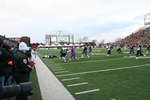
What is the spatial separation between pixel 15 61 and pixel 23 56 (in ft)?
0.72

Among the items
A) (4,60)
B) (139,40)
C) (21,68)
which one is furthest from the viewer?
(139,40)

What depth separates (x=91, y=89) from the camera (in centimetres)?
618

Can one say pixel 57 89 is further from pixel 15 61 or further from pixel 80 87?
pixel 15 61

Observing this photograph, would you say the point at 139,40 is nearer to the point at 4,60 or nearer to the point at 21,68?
the point at 21,68

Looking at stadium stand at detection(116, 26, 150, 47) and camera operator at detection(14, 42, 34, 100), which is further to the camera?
stadium stand at detection(116, 26, 150, 47)

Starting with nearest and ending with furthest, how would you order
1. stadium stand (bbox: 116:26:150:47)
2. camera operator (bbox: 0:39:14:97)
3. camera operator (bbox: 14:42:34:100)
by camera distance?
1. camera operator (bbox: 0:39:14:97)
2. camera operator (bbox: 14:42:34:100)
3. stadium stand (bbox: 116:26:150:47)

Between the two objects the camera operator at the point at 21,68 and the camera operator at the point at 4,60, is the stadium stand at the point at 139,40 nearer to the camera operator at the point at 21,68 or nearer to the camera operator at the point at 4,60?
the camera operator at the point at 21,68

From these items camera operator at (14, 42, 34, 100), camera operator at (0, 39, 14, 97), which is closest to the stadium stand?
camera operator at (14, 42, 34, 100)

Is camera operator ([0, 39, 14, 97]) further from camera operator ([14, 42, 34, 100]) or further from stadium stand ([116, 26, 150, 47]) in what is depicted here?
stadium stand ([116, 26, 150, 47])

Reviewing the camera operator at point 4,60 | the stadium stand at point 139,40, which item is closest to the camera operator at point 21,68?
the camera operator at point 4,60

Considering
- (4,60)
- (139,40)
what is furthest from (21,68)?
(139,40)

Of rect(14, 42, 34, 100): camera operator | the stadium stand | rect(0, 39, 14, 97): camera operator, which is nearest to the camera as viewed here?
rect(0, 39, 14, 97): camera operator

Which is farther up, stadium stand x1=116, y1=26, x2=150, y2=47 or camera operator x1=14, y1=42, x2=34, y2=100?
stadium stand x1=116, y1=26, x2=150, y2=47

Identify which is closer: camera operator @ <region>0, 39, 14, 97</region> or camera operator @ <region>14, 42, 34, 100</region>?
camera operator @ <region>0, 39, 14, 97</region>
